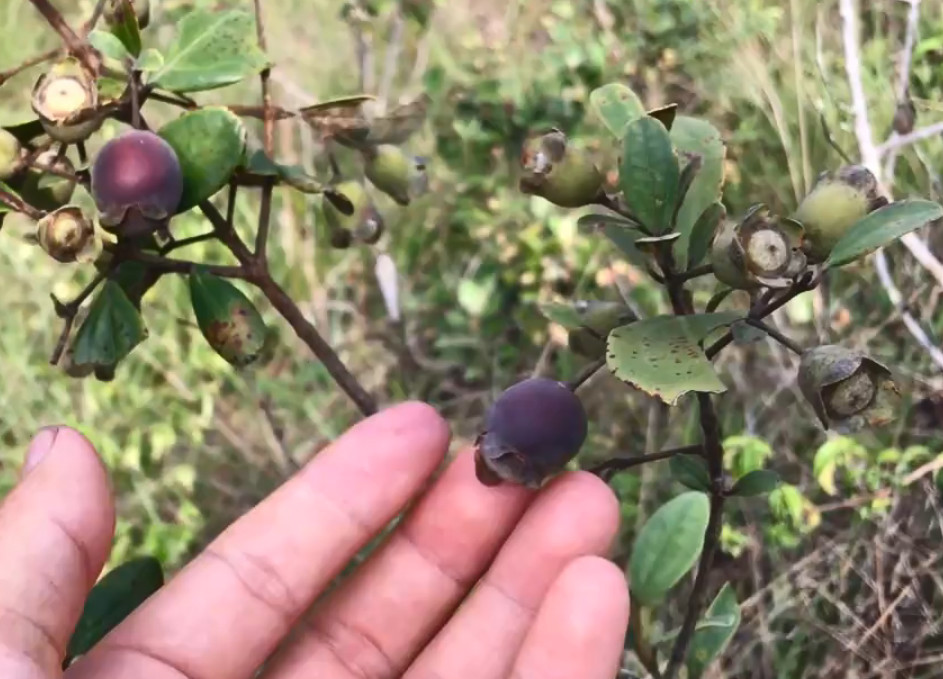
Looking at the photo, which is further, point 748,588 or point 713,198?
point 748,588

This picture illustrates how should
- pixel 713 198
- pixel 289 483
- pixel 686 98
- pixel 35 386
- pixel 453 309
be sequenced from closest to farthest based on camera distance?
pixel 713 198
pixel 289 483
pixel 35 386
pixel 453 309
pixel 686 98

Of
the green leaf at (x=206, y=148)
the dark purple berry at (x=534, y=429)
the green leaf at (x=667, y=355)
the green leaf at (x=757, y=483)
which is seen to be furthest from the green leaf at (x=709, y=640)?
the green leaf at (x=206, y=148)

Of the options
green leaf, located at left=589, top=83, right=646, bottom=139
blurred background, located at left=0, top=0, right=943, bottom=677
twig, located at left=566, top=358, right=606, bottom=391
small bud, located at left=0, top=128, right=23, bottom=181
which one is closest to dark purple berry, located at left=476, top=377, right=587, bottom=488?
twig, located at left=566, top=358, right=606, bottom=391

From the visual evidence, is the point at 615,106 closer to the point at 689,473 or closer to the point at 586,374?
the point at 586,374

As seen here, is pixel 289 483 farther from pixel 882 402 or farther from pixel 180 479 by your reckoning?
pixel 180 479

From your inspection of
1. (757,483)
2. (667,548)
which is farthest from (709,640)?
(757,483)

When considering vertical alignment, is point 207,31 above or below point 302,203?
above

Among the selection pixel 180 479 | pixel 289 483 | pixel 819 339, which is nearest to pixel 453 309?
pixel 180 479

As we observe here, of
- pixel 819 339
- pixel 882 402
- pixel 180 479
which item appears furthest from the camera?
pixel 180 479
